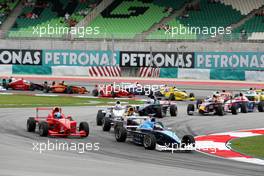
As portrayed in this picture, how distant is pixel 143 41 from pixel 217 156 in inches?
1479

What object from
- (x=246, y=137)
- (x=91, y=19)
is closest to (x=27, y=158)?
(x=246, y=137)

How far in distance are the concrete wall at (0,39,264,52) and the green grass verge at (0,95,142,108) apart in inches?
578

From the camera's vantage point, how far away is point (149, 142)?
755 inches

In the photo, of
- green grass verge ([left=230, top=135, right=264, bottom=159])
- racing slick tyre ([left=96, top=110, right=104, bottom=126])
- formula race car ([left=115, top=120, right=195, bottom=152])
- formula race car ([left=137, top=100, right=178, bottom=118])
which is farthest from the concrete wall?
formula race car ([left=115, top=120, right=195, bottom=152])

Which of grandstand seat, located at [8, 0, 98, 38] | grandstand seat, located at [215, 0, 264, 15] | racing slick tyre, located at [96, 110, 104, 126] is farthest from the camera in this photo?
grandstand seat, located at [8, 0, 98, 38]

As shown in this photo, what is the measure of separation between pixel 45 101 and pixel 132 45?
1821 cm

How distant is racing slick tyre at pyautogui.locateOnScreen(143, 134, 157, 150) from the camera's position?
62.6ft

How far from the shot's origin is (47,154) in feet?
57.0

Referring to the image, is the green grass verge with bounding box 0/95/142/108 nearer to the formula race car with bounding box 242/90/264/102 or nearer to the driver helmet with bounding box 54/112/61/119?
the formula race car with bounding box 242/90/264/102

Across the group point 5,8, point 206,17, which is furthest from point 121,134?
point 5,8

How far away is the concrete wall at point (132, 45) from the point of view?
53.0 metres

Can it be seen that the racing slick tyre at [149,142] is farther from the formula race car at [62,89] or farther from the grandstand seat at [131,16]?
the grandstand seat at [131,16]

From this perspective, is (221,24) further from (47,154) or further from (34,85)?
(47,154)

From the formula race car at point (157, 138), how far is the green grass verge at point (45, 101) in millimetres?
14499
